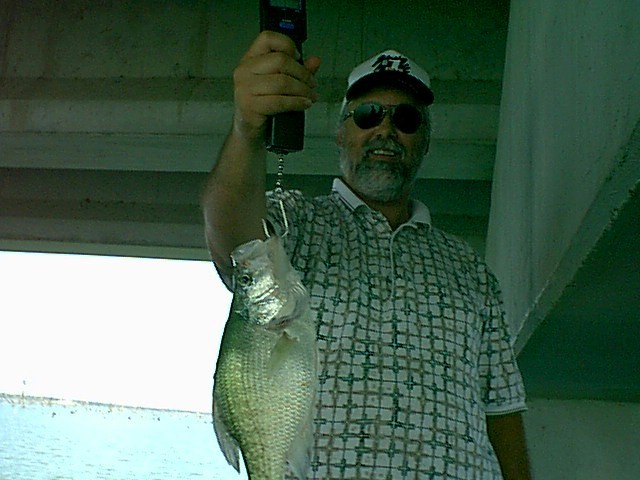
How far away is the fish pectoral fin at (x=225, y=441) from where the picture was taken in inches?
49.9

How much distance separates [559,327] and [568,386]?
54.9 inches

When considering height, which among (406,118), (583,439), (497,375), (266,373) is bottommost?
(266,373)

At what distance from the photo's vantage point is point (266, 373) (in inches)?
48.6

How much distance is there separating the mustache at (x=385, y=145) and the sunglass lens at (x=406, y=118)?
0.05 m

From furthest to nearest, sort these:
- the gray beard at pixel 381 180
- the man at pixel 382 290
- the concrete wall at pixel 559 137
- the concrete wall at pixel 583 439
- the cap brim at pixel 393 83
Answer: the concrete wall at pixel 583 439
the cap brim at pixel 393 83
the gray beard at pixel 381 180
the man at pixel 382 290
the concrete wall at pixel 559 137

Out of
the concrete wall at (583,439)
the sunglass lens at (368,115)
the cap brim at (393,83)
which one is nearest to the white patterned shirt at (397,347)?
the sunglass lens at (368,115)

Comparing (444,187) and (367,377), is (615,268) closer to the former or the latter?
(367,377)

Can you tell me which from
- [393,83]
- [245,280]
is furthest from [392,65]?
[245,280]

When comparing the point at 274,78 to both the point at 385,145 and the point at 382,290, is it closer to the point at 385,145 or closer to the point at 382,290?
the point at 382,290

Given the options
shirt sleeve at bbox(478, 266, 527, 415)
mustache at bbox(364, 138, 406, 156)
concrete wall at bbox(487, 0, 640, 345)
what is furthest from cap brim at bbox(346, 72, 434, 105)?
shirt sleeve at bbox(478, 266, 527, 415)

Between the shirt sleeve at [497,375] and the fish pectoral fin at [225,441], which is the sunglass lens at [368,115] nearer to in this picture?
the shirt sleeve at [497,375]

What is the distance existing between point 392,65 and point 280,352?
1217 millimetres

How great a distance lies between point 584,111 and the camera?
70.6 inches

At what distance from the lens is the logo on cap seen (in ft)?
7.28
